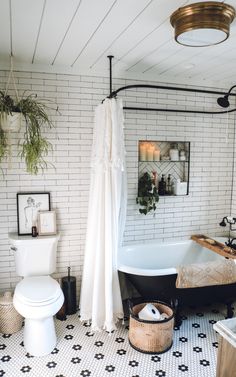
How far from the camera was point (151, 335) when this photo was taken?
8.61ft

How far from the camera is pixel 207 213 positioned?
12.9 feet

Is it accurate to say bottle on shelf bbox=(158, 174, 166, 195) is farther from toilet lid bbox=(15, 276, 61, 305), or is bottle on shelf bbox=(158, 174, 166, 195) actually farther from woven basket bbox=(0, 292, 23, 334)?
woven basket bbox=(0, 292, 23, 334)

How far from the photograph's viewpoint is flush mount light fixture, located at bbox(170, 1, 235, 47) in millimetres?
1775

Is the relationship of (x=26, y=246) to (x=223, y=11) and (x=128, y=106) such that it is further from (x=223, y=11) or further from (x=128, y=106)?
(x=223, y=11)

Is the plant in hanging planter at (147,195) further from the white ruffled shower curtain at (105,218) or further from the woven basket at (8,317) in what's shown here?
the woven basket at (8,317)

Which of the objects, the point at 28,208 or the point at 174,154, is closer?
the point at 28,208

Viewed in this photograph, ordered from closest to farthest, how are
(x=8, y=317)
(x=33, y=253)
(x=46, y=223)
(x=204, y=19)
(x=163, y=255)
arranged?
(x=204, y=19) → (x=8, y=317) → (x=33, y=253) → (x=46, y=223) → (x=163, y=255)

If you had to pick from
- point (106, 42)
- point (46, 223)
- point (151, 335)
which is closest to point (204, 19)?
point (106, 42)

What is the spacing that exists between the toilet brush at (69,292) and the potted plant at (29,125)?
1.19 meters

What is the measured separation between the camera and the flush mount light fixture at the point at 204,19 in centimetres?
178

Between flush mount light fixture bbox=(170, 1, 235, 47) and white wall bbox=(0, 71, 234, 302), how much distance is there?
4.96 feet

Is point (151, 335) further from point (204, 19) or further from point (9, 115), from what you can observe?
point (204, 19)

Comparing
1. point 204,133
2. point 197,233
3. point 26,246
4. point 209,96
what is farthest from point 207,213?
point 26,246

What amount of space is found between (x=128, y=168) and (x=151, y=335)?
1.73 meters
